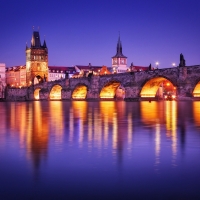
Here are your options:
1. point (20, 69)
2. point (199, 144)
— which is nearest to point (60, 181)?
point (199, 144)

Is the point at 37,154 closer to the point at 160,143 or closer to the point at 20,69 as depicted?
the point at 160,143

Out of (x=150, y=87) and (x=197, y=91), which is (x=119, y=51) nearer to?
(x=150, y=87)

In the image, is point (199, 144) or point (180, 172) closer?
point (180, 172)

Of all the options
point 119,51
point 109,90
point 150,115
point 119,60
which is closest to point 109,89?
point 109,90

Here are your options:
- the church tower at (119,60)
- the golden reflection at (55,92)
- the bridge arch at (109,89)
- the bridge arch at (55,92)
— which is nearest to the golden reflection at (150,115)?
the bridge arch at (109,89)

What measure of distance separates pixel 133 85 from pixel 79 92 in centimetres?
2179

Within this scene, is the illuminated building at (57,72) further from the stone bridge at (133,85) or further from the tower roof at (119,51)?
the stone bridge at (133,85)

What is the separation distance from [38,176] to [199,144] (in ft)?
13.0

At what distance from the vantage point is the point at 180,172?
4.73m

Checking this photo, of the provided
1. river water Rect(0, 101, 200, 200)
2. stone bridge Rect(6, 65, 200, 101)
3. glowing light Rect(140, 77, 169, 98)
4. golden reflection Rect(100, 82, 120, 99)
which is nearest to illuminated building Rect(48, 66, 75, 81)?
stone bridge Rect(6, 65, 200, 101)

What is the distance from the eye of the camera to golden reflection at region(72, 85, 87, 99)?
69.7 metres

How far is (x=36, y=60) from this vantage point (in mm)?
118812

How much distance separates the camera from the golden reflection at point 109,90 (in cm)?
6011

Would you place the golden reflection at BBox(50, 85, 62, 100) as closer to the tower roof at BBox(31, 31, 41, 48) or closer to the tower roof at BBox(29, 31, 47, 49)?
the tower roof at BBox(29, 31, 47, 49)
